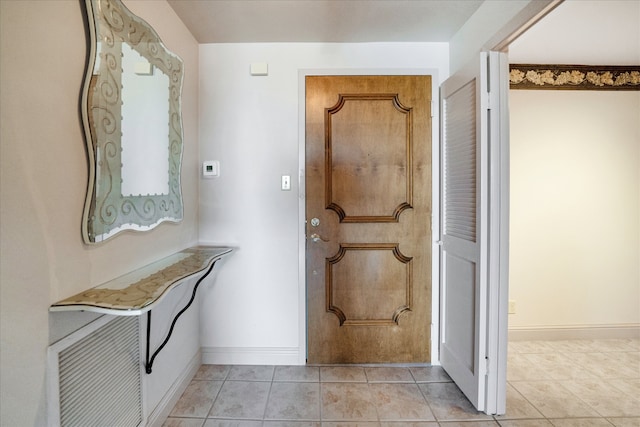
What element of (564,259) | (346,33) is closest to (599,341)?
(564,259)

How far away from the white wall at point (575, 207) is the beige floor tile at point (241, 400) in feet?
7.11

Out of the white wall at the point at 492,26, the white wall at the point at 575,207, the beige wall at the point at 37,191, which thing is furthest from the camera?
the white wall at the point at 575,207

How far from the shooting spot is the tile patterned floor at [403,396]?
1641 millimetres

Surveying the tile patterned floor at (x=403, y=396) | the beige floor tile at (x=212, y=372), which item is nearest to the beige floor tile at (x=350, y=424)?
the tile patterned floor at (x=403, y=396)

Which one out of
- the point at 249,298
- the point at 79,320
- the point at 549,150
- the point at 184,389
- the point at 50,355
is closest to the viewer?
the point at 50,355

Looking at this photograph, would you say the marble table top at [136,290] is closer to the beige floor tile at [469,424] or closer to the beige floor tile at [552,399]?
the beige floor tile at [469,424]

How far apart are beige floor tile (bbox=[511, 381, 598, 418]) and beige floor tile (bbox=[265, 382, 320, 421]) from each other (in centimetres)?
130

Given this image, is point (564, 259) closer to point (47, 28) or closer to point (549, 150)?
point (549, 150)

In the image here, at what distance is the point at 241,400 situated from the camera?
71.0 inches

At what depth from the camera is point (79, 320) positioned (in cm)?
106

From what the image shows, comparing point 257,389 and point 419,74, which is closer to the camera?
point 257,389

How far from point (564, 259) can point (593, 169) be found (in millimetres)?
798

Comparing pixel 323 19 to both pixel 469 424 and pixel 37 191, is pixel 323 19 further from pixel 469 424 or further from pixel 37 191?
pixel 469 424

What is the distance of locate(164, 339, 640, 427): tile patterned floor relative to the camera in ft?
5.38
